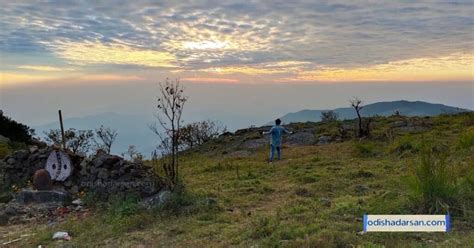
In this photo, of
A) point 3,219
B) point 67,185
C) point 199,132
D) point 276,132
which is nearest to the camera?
point 3,219

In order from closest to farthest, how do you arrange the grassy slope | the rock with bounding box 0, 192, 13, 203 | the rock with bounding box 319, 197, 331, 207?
the grassy slope, the rock with bounding box 319, 197, 331, 207, the rock with bounding box 0, 192, 13, 203

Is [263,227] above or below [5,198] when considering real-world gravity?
above

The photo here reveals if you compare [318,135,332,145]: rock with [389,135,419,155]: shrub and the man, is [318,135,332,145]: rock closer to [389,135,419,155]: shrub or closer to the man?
the man

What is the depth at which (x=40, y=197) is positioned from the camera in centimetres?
878

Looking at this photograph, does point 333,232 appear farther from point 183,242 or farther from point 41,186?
point 41,186

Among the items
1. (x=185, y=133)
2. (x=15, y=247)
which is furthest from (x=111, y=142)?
(x=15, y=247)

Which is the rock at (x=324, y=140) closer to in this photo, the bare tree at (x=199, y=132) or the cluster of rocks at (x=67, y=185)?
the bare tree at (x=199, y=132)

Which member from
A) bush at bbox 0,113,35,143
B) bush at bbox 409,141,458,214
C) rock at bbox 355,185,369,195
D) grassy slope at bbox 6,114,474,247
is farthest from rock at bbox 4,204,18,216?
bush at bbox 0,113,35,143

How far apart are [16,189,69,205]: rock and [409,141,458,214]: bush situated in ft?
21.3

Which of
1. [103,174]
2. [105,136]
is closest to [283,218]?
[103,174]

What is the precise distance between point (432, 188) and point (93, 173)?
655 centimetres

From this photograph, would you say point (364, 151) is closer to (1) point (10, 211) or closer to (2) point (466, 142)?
(2) point (466, 142)

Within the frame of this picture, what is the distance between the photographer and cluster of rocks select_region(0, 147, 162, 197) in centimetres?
833

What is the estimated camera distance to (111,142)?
22.4m
